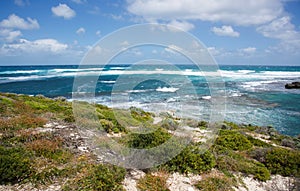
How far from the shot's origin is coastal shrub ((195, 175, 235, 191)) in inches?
280

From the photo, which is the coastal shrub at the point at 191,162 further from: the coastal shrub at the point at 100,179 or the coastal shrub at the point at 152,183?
the coastal shrub at the point at 100,179

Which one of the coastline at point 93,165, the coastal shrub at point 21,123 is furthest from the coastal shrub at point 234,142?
the coastal shrub at point 21,123

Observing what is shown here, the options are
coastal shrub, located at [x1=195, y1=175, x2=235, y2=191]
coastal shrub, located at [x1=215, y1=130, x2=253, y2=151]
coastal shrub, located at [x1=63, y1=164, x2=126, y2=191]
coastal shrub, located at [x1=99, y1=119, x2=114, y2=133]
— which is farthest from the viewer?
coastal shrub, located at [x1=99, y1=119, x2=114, y2=133]

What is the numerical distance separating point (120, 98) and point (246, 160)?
27877mm

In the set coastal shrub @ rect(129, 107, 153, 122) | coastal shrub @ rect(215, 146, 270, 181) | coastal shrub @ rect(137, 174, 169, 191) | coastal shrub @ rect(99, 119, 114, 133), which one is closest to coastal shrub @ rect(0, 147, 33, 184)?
coastal shrub @ rect(137, 174, 169, 191)

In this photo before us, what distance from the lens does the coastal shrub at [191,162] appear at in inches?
313

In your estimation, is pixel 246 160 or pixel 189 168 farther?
pixel 246 160

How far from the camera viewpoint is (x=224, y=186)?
7.23 m

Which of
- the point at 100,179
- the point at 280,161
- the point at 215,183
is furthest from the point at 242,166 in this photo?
the point at 100,179

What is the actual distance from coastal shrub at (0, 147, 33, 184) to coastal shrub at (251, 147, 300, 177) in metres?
8.07

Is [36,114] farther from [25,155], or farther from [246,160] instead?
[246,160]

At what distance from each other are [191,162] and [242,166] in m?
1.98

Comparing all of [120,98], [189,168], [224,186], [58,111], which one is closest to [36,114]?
[58,111]

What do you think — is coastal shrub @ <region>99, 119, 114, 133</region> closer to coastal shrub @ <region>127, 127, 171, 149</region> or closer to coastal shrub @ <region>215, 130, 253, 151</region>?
coastal shrub @ <region>127, 127, 171, 149</region>
